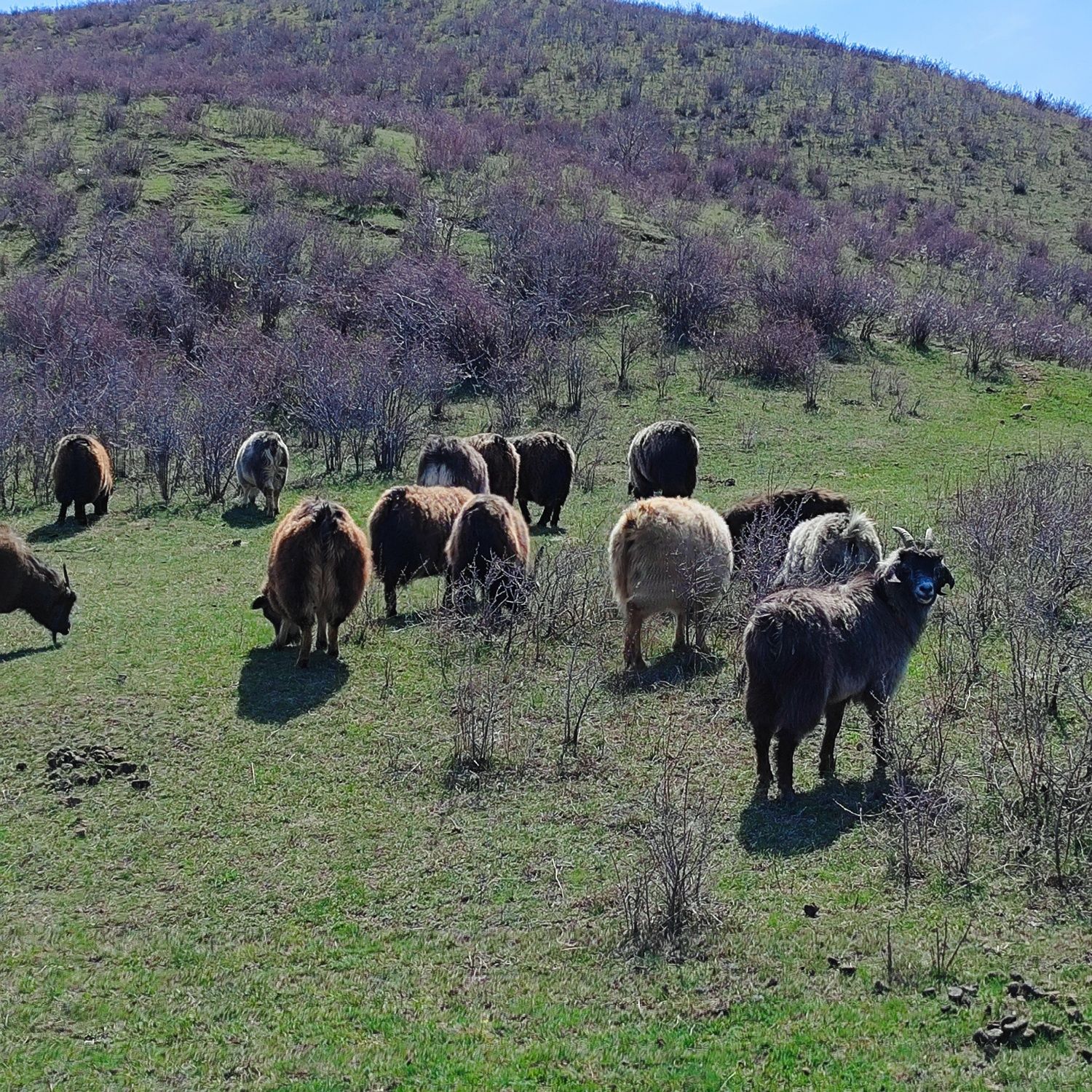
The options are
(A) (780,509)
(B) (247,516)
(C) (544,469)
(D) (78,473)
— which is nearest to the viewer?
(A) (780,509)

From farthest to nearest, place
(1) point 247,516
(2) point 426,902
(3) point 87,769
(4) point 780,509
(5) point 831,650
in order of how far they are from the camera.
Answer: (1) point 247,516
(4) point 780,509
(3) point 87,769
(5) point 831,650
(2) point 426,902

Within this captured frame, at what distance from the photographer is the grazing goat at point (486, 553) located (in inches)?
406

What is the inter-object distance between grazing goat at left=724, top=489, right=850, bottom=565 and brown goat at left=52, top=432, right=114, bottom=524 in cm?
917

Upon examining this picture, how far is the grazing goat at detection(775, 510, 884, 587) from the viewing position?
9.71 m

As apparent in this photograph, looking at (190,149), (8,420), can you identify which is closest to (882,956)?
(8,420)

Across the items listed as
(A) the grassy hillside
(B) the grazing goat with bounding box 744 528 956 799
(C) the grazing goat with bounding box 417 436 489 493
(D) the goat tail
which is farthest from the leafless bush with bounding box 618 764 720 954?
(C) the grazing goat with bounding box 417 436 489 493

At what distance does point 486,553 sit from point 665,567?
1.91 m

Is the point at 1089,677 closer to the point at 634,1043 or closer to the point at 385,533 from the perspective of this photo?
the point at 634,1043

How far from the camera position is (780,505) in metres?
12.0

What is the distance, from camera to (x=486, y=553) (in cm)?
1061

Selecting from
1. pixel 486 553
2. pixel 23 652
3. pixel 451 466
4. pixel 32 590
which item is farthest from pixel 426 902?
pixel 451 466

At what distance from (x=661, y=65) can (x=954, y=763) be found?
55.4 meters

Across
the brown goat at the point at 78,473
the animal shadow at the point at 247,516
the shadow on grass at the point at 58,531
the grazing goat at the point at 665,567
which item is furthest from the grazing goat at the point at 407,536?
the brown goat at the point at 78,473

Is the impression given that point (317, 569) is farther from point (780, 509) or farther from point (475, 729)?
point (780, 509)
